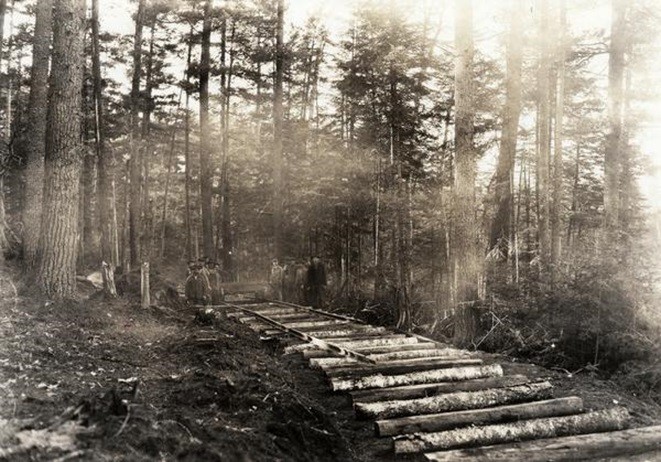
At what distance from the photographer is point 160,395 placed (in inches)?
232

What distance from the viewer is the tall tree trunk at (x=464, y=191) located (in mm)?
10406

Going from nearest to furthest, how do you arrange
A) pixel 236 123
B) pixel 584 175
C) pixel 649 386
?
1. pixel 649 386
2. pixel 584 175
3. pixel 236 123

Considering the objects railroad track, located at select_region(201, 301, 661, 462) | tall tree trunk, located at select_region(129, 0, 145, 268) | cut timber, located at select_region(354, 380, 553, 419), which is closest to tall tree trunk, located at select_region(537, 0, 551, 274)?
railroad track, located at select_region(201, 301, 661, 462)

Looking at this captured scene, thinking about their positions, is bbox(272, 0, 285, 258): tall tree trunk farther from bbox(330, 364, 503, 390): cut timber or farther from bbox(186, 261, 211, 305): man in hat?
bbox(330, 364, 503, 390): cut timber

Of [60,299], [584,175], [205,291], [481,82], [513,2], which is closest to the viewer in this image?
[60,299]

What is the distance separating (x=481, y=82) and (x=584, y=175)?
2408cm

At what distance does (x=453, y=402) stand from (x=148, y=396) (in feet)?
11.8

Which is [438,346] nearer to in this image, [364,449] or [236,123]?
[364,449]

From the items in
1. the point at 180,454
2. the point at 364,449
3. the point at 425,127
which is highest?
the point at 425,127

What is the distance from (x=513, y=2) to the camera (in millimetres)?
17484

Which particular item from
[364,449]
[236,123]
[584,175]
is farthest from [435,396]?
[236,123]

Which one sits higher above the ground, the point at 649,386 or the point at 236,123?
the point at 236,123

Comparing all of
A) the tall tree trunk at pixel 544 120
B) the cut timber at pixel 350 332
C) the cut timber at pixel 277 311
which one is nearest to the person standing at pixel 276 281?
the cut timber at pixel 277 311

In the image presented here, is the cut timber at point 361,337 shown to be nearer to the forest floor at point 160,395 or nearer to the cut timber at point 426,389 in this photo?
the forest floor at point 160,395
